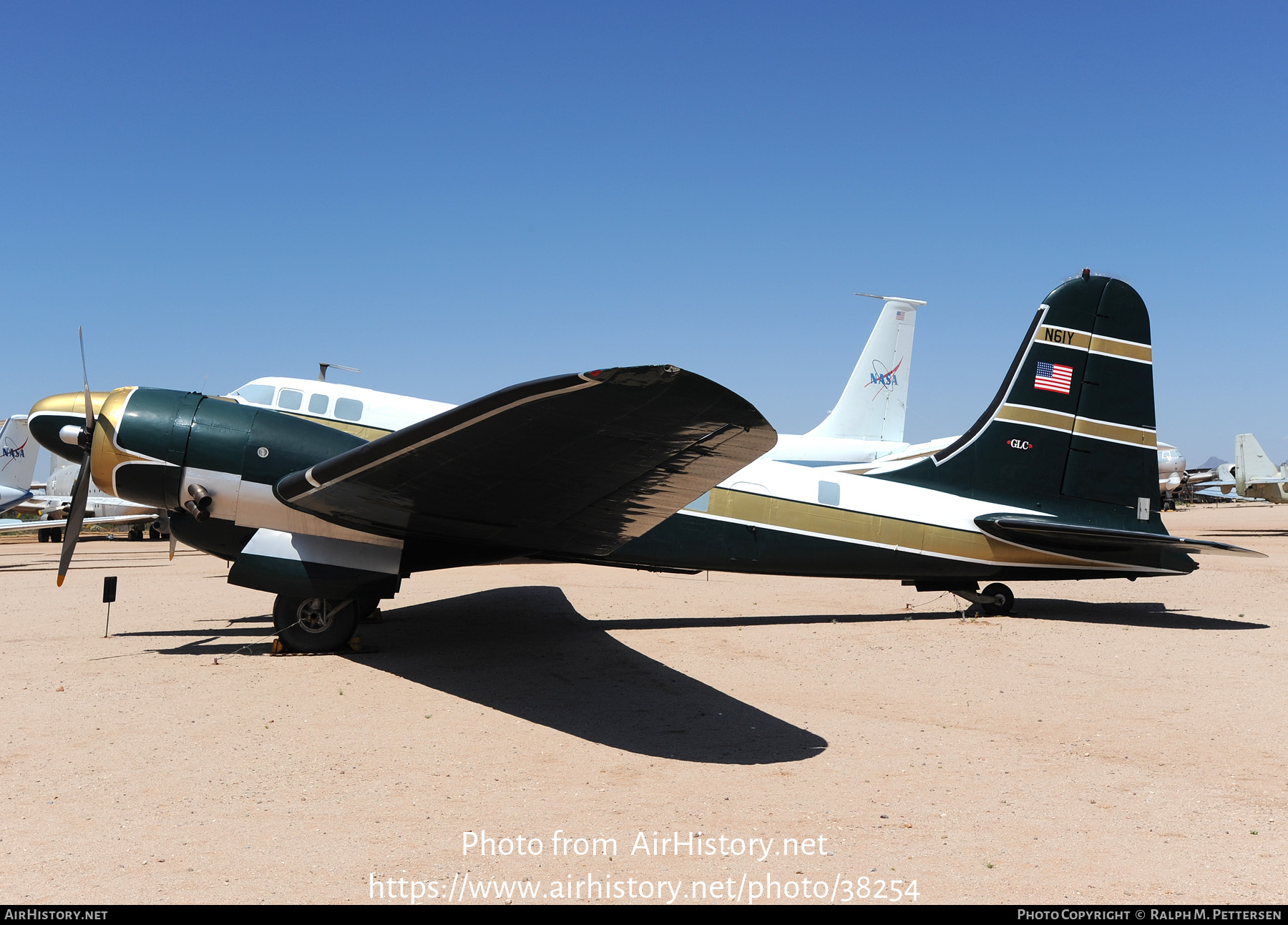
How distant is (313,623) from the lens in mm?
9633

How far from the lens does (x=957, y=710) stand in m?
7.46

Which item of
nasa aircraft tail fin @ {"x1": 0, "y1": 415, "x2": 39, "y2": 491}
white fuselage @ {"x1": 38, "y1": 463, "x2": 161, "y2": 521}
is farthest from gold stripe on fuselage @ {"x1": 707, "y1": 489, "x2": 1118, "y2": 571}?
nasa aircraft tail fin @ {"x1": 0, "y1": 415, "x2": 39, "y2": 491}

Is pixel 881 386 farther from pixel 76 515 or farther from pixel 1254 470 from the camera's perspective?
pixel 1254 470

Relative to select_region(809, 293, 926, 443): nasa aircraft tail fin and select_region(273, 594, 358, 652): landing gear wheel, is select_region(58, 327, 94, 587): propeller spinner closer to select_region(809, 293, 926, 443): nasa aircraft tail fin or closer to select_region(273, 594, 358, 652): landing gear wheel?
select_region(273, 594, 358, 652): landing gear wheel

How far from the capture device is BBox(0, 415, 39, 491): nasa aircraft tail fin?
2953 centimetres

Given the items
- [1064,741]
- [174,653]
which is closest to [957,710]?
[1064,741]

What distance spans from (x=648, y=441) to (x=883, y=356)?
21228mm

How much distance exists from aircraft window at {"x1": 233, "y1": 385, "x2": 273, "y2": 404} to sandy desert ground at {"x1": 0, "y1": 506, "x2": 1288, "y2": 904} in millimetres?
3315

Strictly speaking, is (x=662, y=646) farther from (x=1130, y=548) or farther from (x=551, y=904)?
(x=1130, y=548)

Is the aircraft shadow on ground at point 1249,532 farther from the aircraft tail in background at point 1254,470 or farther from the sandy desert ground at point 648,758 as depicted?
the sandy desert ground at point 648,758

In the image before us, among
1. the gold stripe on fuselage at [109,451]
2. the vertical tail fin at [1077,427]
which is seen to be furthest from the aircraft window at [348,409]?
the vertical tail fin at [1077,427]

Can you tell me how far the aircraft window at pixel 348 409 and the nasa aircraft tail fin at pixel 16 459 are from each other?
2623 cm

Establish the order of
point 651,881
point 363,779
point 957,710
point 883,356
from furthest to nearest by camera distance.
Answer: point 883,356
point 957,710
point 363,779
point 651,881

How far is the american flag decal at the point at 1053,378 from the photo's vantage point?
40.9 ft
